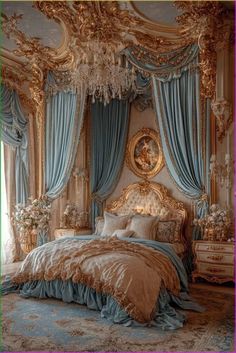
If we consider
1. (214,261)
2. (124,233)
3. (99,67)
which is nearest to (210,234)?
(214,261)

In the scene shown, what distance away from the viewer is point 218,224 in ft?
16.1

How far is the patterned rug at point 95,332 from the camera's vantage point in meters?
2.90

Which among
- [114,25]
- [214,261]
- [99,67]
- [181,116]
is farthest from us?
[181,116]

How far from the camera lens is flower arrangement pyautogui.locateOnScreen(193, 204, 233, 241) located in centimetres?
489

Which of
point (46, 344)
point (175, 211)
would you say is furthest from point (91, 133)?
point (46, 344)

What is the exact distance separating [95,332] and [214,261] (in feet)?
7.12

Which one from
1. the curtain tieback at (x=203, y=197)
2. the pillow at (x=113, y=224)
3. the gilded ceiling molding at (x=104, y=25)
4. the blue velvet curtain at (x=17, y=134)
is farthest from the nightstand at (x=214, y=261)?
the blue velvet curtain at (x=17, y=134)

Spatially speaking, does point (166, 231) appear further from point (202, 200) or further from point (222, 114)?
point (222, 114)

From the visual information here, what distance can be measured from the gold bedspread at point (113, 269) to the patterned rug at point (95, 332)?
0.29 meters

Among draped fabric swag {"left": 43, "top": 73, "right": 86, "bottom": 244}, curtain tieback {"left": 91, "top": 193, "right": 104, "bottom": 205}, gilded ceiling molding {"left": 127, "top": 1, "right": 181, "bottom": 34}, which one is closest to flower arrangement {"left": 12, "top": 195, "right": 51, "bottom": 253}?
draped fabric swag {"left": 43, "top": 73, "right": 86, "bottom": 244}

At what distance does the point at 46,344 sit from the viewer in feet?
9.66

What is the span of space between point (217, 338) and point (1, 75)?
5.04m

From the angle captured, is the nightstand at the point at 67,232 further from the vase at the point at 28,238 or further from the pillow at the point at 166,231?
the pillow at the point at 166,231

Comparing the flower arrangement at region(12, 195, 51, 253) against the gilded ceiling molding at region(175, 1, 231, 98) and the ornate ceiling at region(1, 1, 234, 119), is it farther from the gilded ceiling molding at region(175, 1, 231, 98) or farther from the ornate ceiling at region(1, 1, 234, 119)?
the gilded ceiling molding at region(175, 1, 231, 98)
